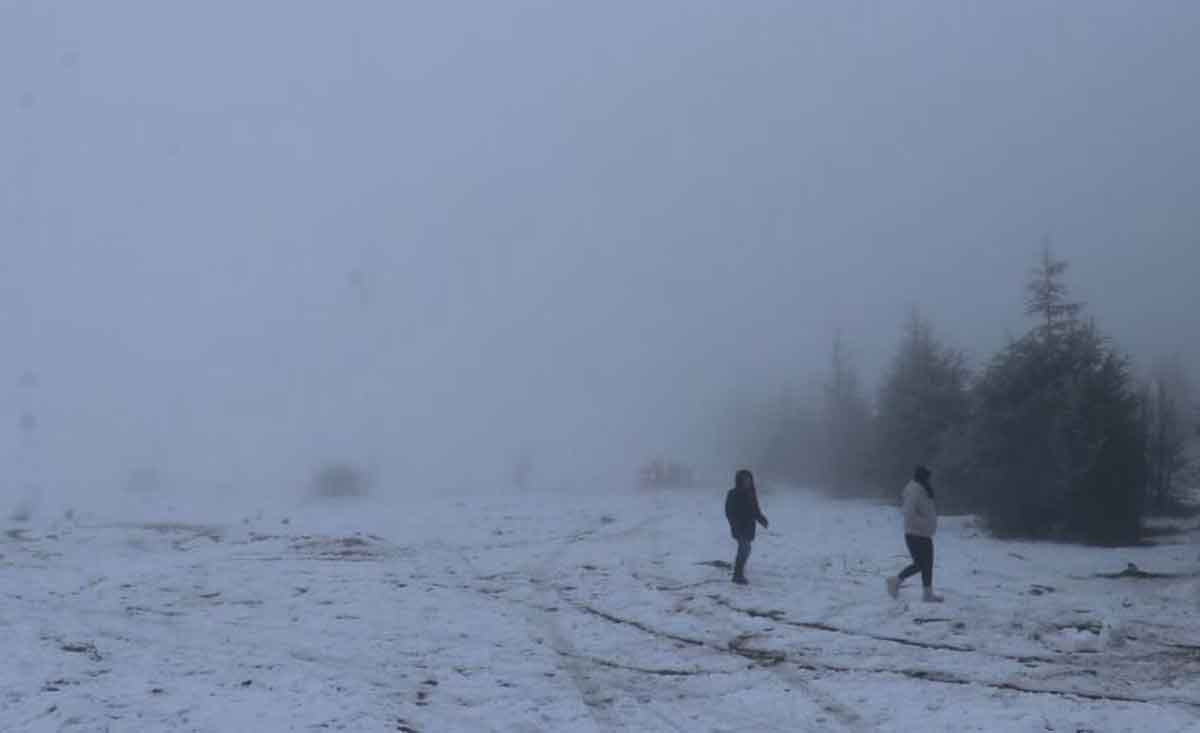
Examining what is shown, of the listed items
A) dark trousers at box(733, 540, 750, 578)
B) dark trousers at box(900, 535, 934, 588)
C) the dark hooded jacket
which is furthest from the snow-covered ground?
the dark hooded jacket

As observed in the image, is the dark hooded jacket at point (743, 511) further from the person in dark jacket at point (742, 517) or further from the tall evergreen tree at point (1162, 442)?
the tall evergreen tree at point (1162, 442)

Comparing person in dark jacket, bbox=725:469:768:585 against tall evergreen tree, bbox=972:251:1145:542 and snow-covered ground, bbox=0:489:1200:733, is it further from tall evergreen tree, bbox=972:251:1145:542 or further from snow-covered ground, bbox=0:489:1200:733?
tall evergreen tree, bbox=972:251:1145:542

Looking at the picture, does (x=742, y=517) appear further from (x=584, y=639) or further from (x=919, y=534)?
(x=584, y=639)

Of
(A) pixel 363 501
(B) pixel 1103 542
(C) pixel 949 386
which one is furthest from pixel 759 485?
(B) pixel 1103 542

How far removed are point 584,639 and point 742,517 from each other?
6051 millimetres

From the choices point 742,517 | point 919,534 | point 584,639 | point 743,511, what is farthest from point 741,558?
point 584,639

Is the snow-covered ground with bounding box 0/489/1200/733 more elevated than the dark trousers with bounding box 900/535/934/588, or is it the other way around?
the dark trousers with bounding box 900/535/934/588

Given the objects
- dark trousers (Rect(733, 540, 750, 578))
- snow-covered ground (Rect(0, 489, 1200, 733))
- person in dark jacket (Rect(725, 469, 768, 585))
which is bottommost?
snow-covered ground (Rect(0, 489, 1200, 733))

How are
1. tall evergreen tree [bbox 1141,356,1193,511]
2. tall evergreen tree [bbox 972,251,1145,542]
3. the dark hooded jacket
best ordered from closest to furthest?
1. the dark hooded jacket
2. tall evergreen tree [bbox 972,251,1145,542]
3. tall evergreen tree [bbox 1141,356,1193,511]

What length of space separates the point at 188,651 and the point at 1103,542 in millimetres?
28794

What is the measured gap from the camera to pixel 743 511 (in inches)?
872

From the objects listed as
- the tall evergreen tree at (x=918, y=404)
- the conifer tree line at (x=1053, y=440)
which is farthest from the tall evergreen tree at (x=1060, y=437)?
the tall evergreen tree at (x=918, y=404)

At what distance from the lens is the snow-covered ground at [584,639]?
12.3 metres

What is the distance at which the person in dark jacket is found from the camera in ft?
71.9
